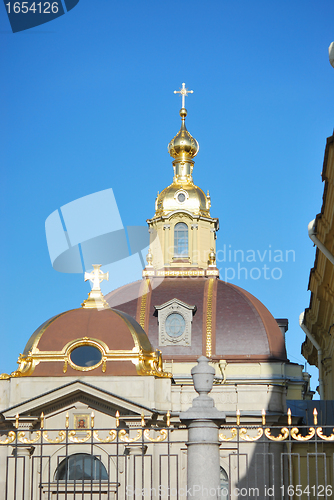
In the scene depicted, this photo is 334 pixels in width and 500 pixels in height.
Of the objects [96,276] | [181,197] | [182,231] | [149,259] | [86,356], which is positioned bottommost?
[86,356]

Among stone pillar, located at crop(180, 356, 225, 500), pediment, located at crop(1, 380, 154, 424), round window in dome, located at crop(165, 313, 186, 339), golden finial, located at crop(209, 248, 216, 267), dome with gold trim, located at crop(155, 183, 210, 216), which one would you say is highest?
dome with gold trim, located at crop(155, 183, 210, 216)

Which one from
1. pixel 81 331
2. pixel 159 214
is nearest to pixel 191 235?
pixel 159 214

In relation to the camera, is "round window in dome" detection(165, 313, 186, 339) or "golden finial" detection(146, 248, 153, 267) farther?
"golden finial" detection(146, 248, 153, 267)

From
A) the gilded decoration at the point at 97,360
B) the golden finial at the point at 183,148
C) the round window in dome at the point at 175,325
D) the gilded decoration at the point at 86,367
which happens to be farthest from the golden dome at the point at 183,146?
the gilded decoration at the point at 86,367

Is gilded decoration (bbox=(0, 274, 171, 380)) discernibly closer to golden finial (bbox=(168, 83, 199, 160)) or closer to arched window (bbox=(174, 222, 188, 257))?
arched window (bbox=(174, 222, 188, 257))

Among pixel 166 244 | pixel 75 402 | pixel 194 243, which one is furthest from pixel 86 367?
pixel 194 243

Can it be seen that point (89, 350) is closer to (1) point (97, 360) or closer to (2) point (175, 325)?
(1) point (97, 360)

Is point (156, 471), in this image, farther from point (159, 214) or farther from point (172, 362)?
point (159, 214)

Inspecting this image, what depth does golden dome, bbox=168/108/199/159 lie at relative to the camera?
46125 millimetres

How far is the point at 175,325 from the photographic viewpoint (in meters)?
35.6

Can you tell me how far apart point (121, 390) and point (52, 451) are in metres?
3.13

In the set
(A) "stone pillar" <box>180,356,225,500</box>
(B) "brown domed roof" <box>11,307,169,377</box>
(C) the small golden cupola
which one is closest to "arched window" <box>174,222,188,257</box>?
(C) the small golden cupola

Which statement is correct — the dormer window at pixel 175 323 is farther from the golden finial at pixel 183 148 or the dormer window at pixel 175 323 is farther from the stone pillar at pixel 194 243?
the golden finial at pixel 183 148

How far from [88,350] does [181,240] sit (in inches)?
636
